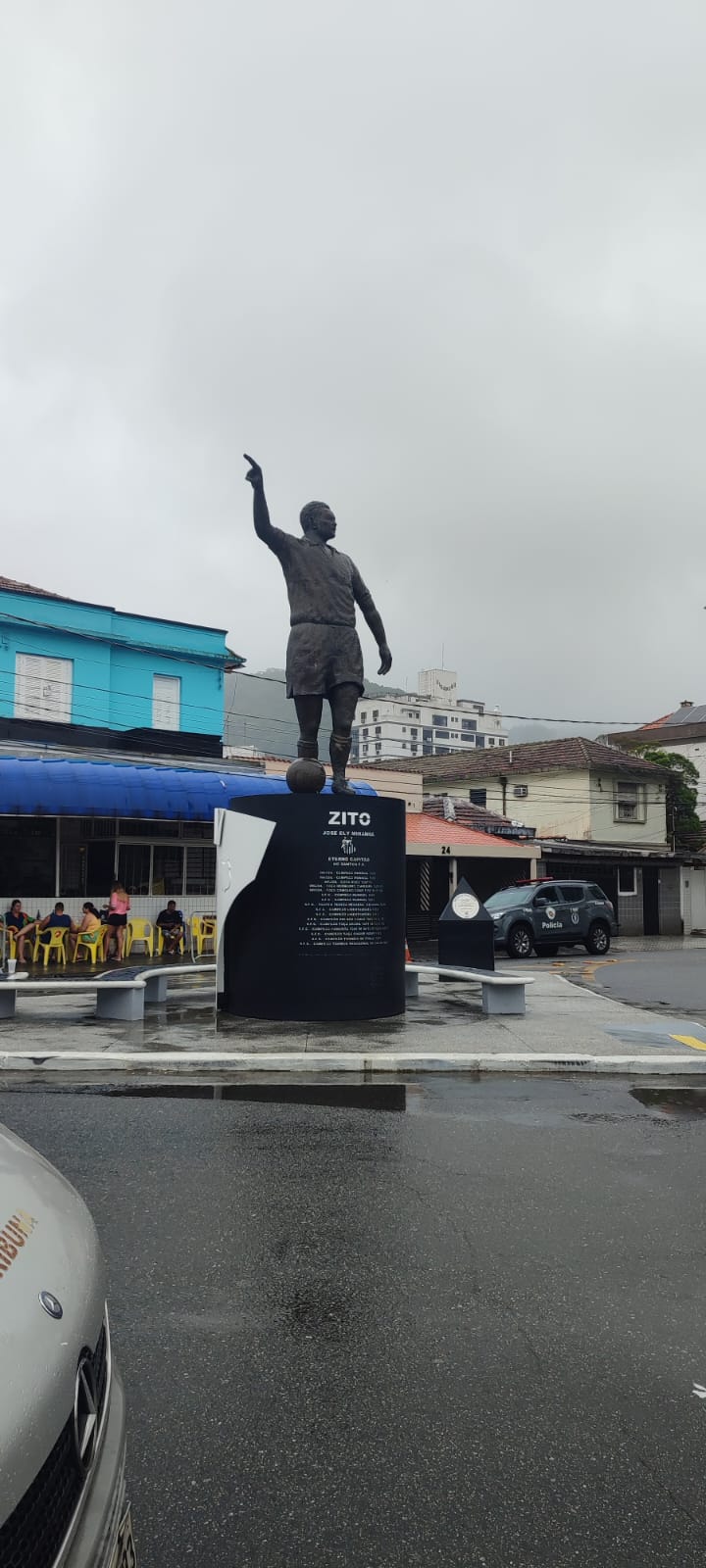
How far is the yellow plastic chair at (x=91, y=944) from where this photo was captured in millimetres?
19547

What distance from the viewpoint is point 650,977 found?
60.8 feet

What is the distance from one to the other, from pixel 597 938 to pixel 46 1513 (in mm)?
25198

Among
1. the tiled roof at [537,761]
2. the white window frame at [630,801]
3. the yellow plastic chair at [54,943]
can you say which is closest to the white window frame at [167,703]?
the yellow plastic chair at [54,943]

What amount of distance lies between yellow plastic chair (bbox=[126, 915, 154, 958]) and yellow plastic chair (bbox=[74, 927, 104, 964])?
1.01 meters

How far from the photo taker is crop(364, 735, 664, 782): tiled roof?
42.6 metres

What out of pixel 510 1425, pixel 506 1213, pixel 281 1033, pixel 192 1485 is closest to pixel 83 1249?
pixel 192 1485

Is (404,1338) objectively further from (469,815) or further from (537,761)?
(537,761)

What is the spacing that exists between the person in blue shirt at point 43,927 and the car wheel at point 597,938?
41.1ft

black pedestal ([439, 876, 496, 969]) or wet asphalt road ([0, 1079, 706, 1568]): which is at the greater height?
black pedestal ([439, 876, 496, 969])

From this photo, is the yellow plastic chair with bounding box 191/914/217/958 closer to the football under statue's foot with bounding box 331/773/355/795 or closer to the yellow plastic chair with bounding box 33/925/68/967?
the yellow plastic chair with bounding box 33/925/68/967

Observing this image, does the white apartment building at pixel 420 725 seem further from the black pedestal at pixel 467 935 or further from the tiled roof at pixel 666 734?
the black pedestal at pixel 467 935

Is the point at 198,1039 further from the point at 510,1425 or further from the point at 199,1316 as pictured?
the point at 510,1425

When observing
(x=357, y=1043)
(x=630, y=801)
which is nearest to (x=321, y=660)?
(x=357, y=1043)

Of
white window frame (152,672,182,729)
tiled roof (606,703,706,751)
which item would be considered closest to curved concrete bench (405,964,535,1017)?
white window frame (152,672,182,729)
